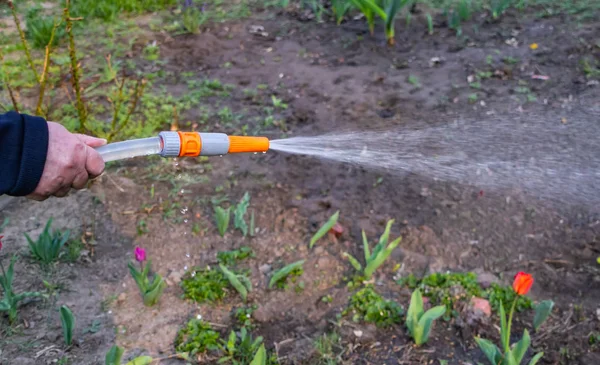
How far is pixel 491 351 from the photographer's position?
2381 mm

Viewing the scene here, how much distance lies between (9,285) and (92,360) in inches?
17.8

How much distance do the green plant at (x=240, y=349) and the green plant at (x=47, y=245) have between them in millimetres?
894

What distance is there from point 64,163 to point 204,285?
0.97 m

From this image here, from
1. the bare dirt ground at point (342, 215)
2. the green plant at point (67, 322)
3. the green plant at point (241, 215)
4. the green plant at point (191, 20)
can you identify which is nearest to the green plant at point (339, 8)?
the bare dirt ground at point (342, 215)

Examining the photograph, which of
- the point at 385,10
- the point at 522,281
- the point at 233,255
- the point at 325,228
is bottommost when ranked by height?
the point at 233,255

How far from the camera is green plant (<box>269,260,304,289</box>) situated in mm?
2814

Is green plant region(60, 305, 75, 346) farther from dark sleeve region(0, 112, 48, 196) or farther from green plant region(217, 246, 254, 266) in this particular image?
green plant region(217, 246, 254, 266)

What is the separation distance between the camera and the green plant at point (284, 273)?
9.23 ft

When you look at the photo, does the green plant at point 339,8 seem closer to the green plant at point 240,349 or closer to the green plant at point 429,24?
the green plant at point 429,24

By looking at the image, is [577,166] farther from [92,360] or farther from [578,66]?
[92,360]

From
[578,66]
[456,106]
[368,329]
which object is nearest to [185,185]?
[368,329]

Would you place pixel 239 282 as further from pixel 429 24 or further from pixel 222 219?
pixel 429 24

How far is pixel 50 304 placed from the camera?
109 inches

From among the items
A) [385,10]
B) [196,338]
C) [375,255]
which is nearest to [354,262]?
[375,255]
